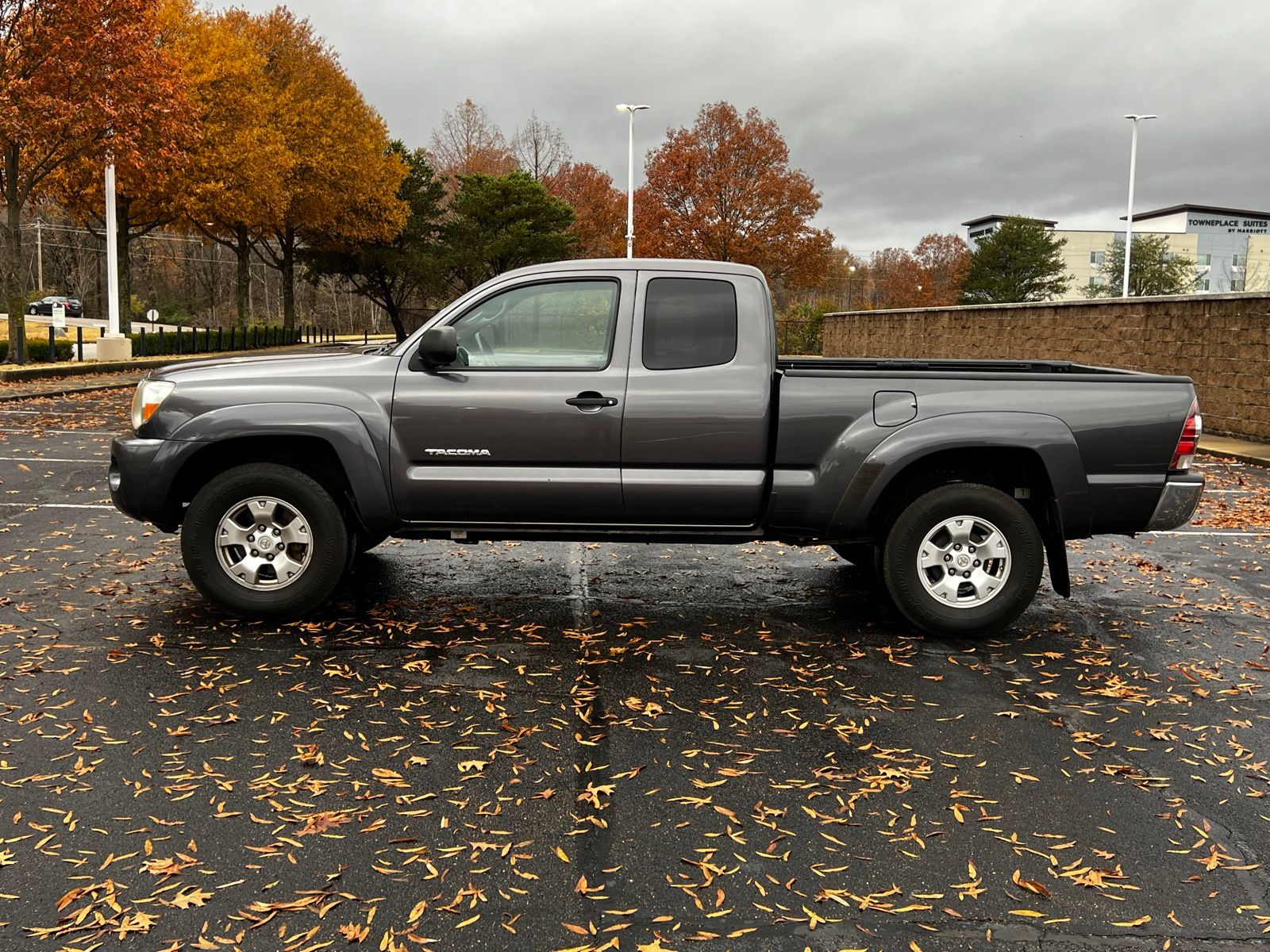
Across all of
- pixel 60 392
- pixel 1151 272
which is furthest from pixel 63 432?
pixel 1151 272

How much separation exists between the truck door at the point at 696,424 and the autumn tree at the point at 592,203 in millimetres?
65134

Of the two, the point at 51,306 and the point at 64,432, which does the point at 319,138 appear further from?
the point at 64,432

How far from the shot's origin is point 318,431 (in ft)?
18.7

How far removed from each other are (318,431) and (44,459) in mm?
8060

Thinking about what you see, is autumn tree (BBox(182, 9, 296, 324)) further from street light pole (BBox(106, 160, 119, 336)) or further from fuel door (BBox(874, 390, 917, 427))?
fuel door (BBox(874, 390, 917, 427))

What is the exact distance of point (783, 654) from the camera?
5520 millimetres

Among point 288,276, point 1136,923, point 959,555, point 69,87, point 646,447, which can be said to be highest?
point 69,87

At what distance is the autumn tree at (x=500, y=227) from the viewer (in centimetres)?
5294

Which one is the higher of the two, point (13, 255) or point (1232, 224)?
point (1232, 224)

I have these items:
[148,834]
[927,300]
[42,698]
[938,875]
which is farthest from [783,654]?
[927,300]

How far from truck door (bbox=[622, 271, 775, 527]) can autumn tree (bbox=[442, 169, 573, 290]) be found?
47838mm

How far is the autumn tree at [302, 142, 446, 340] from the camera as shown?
5278cm

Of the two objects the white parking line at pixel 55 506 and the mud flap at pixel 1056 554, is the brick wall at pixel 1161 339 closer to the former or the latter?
the mud flap at pixel 1056 554

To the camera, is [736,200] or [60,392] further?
[736,200]
